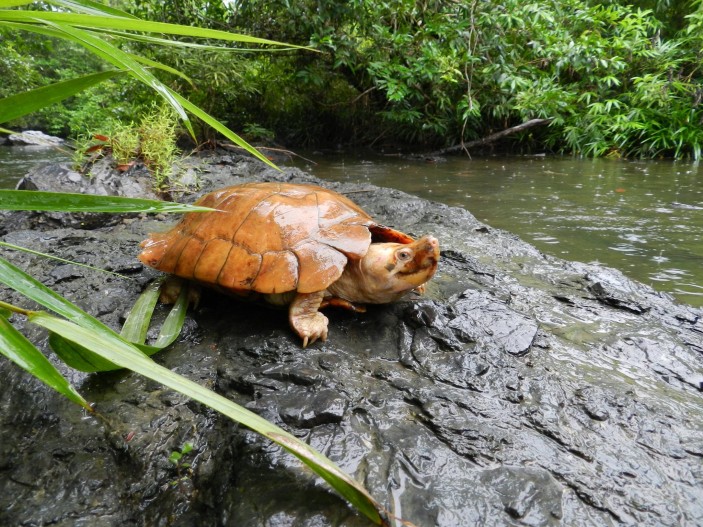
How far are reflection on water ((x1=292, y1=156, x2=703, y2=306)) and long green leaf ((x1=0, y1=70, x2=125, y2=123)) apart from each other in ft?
11.0

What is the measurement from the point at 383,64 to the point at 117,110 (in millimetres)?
5183

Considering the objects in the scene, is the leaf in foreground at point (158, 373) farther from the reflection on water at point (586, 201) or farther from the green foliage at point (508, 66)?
the green foliage at point (508, 66)

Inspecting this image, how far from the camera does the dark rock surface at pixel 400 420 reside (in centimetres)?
132

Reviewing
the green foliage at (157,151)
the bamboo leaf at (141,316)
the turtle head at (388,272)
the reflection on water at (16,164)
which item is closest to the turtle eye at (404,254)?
the turtle head at (388,272)

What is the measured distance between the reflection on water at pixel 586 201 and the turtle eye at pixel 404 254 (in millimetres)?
2095

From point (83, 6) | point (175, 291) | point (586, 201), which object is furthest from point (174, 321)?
point (586, 201)

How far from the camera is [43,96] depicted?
1.31 meters

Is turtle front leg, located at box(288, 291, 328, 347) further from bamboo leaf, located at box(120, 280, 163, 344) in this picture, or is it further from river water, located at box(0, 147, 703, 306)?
river water, located at box(0, 147, 703, 306)

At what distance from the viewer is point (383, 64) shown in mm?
8812

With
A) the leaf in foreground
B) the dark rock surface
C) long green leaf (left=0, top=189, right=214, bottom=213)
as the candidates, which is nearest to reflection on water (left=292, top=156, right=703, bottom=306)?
the dark rock surface

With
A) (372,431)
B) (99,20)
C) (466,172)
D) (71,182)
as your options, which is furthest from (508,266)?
(466,172)

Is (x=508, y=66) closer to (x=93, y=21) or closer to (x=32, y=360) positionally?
(x=93, y=21)

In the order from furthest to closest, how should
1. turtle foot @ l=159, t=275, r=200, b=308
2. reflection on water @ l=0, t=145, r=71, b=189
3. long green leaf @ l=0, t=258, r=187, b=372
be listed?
reflection on water @ l=0, t=145, r=71, b=189 < turtle foot @ l=159, t=275, r=200, b=308 < long green leaf @ l=0, t=258, r=187, b=372

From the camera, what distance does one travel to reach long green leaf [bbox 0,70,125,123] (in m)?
1.27
